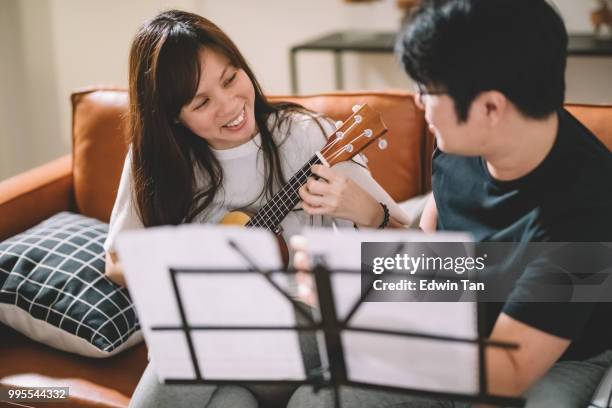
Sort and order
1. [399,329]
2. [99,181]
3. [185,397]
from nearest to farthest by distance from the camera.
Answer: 1. [399,329]
2. [185,397]
3. [99,181]

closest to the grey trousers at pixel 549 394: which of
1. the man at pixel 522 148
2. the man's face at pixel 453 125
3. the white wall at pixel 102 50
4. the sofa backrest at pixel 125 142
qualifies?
the man at pixel 522 148

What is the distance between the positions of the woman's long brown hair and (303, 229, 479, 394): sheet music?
0.61 m

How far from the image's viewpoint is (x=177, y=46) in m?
1.41

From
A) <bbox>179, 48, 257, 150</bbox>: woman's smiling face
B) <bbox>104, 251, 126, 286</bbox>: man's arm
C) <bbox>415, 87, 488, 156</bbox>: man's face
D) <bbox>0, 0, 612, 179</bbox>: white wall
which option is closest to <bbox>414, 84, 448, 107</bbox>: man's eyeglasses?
<bbox>415, 87, 488, 156</bbox>: man's face

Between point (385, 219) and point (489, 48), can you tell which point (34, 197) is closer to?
point (385, 219)

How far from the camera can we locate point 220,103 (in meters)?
1.45

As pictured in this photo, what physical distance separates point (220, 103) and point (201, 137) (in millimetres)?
162

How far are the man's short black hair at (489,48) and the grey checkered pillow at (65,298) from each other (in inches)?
36.4

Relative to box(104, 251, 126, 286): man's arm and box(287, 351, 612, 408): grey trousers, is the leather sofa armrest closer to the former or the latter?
Result: box(104, 251, 126, 286): man's arm

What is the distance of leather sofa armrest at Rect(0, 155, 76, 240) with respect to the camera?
73.4 inches

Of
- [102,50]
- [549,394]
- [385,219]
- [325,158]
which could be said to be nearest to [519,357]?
[549,394]

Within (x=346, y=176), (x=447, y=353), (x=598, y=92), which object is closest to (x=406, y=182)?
(x=346, y=176)

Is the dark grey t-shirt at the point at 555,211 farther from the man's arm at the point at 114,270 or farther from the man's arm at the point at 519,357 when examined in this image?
the man's arm at the point at 114,270

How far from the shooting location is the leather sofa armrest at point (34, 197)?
186 centimetres
